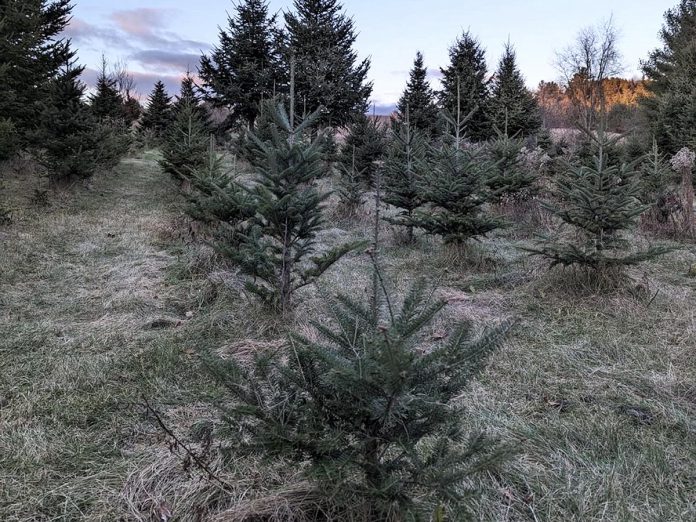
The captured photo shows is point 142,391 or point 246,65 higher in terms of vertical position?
point 246,65

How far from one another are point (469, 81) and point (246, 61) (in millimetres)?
10065

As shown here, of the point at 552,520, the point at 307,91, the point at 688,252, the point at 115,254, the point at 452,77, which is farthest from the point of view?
the point at 452,77

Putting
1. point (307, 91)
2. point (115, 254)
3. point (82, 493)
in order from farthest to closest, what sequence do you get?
1. point (307, 91)
2. point (115, 254)
3. point (82, 493)

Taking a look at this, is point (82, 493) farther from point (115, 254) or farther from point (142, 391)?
point (115, 254)

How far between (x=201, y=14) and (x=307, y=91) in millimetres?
10931

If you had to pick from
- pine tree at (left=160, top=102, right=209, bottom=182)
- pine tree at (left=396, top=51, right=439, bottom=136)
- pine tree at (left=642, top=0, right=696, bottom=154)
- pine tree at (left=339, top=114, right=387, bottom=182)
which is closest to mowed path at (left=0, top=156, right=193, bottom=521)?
pine tree at (left=160, top=102, right=209, bottom=182)

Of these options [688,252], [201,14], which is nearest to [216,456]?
[688,252]

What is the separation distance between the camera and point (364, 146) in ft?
44.2

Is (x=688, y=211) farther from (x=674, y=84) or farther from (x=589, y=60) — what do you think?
(x=589, y=60)

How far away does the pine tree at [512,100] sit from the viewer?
17875mm

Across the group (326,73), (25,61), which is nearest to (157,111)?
(326,73)

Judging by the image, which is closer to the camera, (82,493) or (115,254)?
(82,493)

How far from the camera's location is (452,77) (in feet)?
64.2

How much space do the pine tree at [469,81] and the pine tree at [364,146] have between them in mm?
6675
